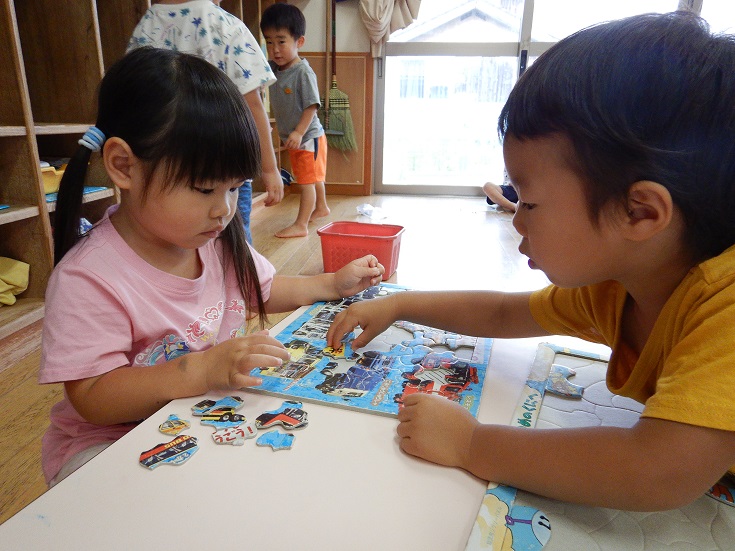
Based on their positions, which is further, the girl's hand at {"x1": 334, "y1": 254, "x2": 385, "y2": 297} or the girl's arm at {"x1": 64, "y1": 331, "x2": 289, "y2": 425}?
the girl's hand at {"x1": 334, "y1": 254, "x2": 385, "y2": 297}

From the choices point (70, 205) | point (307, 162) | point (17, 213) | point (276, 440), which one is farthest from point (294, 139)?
point (276, 440)

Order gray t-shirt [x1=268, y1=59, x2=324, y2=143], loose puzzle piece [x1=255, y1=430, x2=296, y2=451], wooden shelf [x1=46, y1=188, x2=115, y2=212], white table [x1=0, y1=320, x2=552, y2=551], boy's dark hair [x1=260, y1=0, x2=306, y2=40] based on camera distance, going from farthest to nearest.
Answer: gray t-shirt [x1=268, y1=59, x2=324, y2=143] → boy's dark hair [x1=260, y1=0, x2=306, y2=40] → wooden shelf [x1=46, y1=188, x2=115, y2=212] → loose puzzle piece [x1=255, y1=430, x2=296, y2=451] → white table [x1=0, y1=320, x2=552, y2=551]

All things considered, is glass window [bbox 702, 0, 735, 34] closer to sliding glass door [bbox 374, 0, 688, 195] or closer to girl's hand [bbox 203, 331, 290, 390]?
sliding glass door [bbox 374, 0, 688, 195]

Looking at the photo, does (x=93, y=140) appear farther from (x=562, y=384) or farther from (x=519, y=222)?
(x=562, y=384)

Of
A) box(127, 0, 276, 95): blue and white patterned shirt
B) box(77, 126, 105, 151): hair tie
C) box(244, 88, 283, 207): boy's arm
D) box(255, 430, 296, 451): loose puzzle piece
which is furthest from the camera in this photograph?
box(244, 88, 283, 207): boy's arm

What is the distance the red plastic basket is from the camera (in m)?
1.83

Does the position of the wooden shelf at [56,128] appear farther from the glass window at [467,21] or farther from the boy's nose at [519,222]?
the glass window at [467,21]

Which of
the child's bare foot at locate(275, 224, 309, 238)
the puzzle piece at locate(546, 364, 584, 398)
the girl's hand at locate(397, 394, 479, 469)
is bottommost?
the child's bare foot at locate(275, 224, 309, 238)

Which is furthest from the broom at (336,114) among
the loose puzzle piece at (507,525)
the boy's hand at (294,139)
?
the loose puzzle piece at (507,525)

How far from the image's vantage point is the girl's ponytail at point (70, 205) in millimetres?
719

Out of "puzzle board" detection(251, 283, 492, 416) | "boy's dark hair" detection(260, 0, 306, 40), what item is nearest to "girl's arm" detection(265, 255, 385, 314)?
"puzzle board" detection(251, 283, 492, 416)

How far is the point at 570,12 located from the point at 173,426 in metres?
4.56

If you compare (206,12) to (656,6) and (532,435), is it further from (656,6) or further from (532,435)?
(656,6)

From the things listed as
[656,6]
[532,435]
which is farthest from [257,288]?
[656,6]
